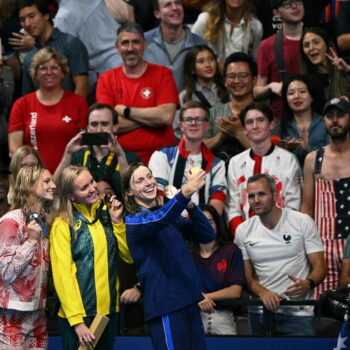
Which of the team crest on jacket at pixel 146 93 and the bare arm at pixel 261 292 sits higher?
the team crest on jacket at pixel 146 93

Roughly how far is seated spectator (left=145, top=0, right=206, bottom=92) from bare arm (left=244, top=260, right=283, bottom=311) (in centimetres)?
286

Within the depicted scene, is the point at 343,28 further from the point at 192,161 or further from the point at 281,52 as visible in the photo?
the point at 192,161

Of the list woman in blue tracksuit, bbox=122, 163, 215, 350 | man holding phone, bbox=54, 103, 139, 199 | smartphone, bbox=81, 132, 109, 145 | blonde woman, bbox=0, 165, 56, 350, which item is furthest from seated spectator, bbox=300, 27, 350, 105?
blonde woman, bbox=0, 165, 56, 350

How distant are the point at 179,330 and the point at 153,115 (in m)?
3.30

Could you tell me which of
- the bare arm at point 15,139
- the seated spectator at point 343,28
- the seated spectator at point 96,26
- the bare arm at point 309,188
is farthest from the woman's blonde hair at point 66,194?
the seated spectator at point 343,28

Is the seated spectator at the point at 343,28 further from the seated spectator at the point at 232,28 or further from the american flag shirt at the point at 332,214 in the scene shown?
the american flag shirt at the point at 332,214

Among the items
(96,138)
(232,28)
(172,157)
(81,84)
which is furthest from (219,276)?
(232,28)

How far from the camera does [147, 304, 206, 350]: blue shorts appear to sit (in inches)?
282

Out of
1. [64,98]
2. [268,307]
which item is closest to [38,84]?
[64,98]

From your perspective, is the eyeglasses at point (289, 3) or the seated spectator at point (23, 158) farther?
the eyeglasses at point (289, 3)

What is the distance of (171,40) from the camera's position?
36.2 feet

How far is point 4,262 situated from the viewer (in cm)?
716

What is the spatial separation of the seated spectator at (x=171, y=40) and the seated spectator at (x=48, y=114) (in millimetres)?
1173

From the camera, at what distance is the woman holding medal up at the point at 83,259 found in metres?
7.32
